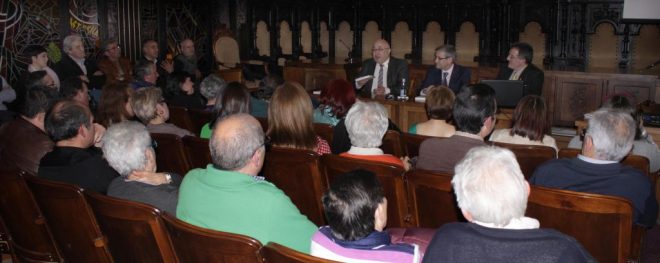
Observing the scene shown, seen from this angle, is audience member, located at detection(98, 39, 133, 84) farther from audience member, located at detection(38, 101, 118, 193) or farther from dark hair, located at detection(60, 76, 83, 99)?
audience member, located at detection(38, 101, 118, 193)

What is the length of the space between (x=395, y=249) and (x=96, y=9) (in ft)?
29.3

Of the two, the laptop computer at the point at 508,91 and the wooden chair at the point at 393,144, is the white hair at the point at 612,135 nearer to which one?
the wooden chair at the point at 393,144

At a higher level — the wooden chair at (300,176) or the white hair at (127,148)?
the white hair at (127,148)

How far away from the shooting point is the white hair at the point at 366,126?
346 cm

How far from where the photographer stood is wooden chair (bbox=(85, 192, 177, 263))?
2.51 meters

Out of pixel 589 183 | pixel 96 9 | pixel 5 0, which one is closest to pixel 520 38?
pixel 96 9

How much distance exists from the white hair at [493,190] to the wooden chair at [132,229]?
1.13 metres

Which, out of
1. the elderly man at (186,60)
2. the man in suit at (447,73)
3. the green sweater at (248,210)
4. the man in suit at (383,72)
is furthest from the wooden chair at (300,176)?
the elderly man at (186,60)

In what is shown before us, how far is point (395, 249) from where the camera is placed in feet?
7.08

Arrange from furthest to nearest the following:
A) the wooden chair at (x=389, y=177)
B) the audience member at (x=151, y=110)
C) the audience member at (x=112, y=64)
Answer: the audience member at (x=112, y=64) < the audience member at (x=151, y=110) < the wooden chair at (x=389, y=177)

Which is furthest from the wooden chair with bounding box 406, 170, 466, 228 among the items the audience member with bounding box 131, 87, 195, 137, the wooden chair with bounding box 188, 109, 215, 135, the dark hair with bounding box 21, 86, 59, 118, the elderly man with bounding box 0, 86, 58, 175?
the wooden chair with bounding box 188, 109, 215, 135

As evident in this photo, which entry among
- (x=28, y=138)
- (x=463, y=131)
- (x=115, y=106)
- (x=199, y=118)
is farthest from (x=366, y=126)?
(x=199, y=118)

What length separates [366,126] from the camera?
3445mm

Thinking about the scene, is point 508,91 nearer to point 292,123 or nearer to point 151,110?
point 292,123
